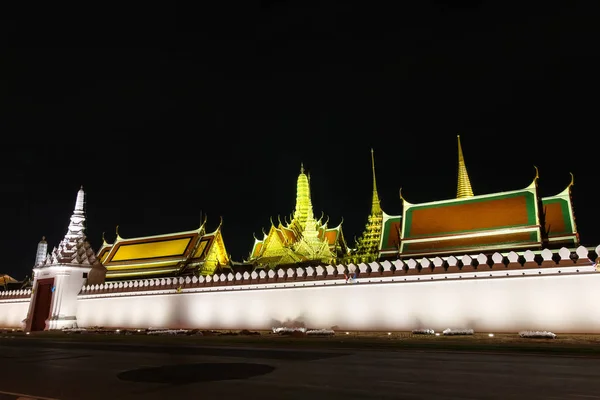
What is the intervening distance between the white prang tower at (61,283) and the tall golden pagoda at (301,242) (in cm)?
1141

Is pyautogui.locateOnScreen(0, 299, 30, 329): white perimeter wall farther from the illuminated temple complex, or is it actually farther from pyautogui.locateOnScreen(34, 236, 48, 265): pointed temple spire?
pyautogui.locateOnScreen(34, 236, 48, 265): pointed temple spire

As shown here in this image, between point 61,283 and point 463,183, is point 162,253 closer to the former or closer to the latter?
point 61,283

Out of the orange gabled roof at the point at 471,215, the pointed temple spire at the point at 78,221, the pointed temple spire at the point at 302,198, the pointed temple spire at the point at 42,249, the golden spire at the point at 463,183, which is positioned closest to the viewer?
the orange gabled roof at the point at 471,215

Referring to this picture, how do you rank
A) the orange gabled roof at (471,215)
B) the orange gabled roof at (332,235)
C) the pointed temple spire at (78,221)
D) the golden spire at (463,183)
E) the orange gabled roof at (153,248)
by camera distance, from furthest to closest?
the orange gabled roof at (332,235), the orange gabled roof at (153,248), the golden spire at (463,183), the pointed temple spire at (78,221), the orange gabled roof at (471,215)

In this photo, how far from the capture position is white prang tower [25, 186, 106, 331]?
2697 cm

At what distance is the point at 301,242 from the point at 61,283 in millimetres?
15409

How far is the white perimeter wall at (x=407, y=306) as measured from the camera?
591 inches

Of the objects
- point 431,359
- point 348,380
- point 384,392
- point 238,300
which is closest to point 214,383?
point 348,380

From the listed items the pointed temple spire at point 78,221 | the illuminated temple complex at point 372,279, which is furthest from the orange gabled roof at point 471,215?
the pointed temple spire at point 78,221

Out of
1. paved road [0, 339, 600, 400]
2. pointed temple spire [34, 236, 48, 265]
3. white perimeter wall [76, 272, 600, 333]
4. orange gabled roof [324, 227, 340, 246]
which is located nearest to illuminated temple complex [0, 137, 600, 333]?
white perimeter wall [76, 272, 600, 333]

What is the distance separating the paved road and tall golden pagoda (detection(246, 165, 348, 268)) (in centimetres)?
1821

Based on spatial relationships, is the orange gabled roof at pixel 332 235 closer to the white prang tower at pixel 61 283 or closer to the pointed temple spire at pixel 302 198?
the pointed temple spire at pixel 302 198

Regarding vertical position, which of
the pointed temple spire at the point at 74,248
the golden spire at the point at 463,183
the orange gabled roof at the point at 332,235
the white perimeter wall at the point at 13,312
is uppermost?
the golden spire at the point at 463,183

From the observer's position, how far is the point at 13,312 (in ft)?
100
